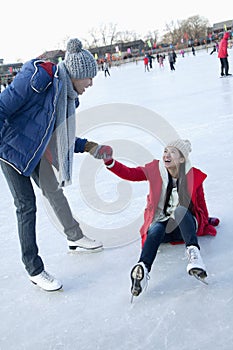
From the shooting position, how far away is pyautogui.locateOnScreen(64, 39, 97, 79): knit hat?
6.01 feet

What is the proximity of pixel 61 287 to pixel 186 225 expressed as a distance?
66cm

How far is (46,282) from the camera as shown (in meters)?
2.02

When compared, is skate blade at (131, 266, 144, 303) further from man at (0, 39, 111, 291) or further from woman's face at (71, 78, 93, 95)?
woman's face at (71, 78, 93, 95)

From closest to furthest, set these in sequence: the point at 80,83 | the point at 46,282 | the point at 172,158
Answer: the point at 80,83 → the point at 46,282 → the point at 172,158

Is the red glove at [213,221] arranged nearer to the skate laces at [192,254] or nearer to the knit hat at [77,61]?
the skate laces at [192,254]

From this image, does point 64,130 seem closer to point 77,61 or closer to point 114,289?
point 77,61

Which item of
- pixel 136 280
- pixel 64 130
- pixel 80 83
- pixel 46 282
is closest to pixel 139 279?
pixel 136 280

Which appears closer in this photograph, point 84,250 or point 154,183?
point 154,183

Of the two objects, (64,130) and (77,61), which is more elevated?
(77,61)

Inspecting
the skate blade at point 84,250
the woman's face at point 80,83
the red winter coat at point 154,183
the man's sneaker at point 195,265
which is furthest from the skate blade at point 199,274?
the woman's face at point 80,83

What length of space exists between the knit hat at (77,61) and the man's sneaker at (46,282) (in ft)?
3.09

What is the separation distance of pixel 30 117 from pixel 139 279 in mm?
829

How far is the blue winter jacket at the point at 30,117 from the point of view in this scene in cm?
172

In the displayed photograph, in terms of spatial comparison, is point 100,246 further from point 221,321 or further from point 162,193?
point 221,321
